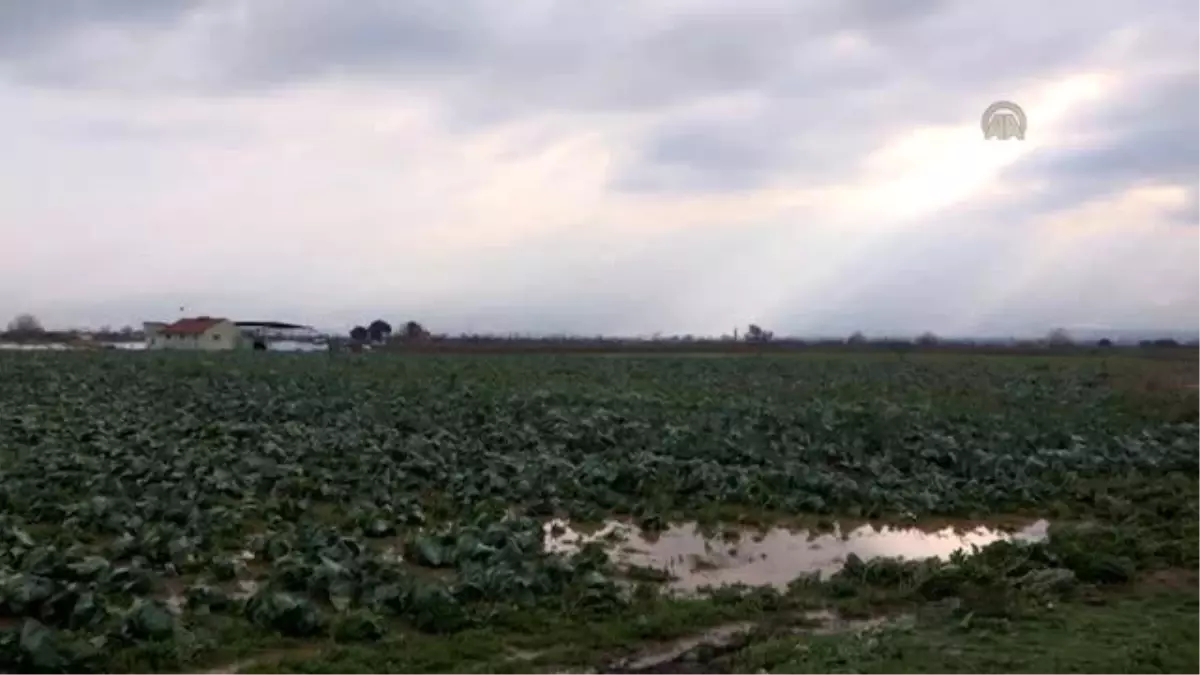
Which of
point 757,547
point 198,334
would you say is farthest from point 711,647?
point 198,334

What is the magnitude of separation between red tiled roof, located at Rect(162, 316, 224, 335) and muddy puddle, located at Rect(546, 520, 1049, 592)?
9528 cm

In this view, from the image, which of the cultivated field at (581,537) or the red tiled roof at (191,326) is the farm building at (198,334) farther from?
the cultivated field at (581,537)

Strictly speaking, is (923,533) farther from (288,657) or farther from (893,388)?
(893,388)

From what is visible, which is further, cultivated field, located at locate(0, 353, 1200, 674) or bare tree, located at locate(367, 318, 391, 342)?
bare tree, located at locate(367, 318, 391, 342)

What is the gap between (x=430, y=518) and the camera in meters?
14.5

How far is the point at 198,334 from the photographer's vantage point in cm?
10156

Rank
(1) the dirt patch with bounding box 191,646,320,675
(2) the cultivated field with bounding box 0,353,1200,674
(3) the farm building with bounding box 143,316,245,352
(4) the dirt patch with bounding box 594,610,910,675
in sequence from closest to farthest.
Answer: (1) the dirt patch with bounding box 191,646,320,675 → (4) the dirt patch with bounding box 594,610,910,675 → (2) the cultivated field with bounding box 0,353,1200,674 → (3) the farm building with bounding box 143,316,245,352

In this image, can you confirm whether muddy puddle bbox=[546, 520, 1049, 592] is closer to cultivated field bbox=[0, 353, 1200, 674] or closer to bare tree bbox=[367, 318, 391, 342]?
cultivated field bbox=[0, 353, 1200, 674]

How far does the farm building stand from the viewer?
98.8 meters

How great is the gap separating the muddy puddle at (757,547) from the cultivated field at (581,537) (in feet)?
0.23

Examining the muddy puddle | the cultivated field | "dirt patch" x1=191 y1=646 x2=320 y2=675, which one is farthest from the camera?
the muddy puddle

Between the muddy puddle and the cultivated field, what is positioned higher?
the cultivated field

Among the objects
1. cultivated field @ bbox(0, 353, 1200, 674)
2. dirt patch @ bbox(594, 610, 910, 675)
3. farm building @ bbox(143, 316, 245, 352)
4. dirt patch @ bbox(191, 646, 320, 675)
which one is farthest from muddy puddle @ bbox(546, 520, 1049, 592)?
farm building @ bbox(143, 316, 245, 352)

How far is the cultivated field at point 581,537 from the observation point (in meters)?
8.38
